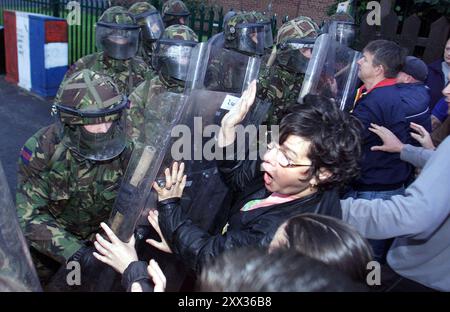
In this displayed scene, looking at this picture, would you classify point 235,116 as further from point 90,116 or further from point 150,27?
point 150,27

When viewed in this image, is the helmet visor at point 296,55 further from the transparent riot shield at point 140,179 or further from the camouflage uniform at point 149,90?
the transparent riot shield at point 140,179

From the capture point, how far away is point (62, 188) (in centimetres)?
215

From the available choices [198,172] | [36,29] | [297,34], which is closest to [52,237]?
[198,172]

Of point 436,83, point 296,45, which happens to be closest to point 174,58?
point 296,45

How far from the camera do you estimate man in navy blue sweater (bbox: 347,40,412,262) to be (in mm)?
2580

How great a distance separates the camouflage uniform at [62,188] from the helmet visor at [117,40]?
215 cm

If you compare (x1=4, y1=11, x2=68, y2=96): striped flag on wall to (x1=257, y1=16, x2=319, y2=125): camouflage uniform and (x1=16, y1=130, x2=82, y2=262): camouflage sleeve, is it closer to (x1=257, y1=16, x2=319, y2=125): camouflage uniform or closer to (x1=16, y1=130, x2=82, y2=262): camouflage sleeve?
(x1=257, y1=16, x2=319, y2=125): camouflage uniform

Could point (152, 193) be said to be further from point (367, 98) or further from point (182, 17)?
point (182, 17)

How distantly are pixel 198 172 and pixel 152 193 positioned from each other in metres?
0.26

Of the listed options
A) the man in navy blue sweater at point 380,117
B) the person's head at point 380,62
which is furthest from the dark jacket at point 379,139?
the person's head at point 380,62

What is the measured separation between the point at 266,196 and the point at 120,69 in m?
3.07

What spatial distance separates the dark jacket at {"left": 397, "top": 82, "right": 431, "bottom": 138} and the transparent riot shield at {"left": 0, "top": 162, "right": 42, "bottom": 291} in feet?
7.71

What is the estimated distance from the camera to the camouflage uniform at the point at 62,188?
6.57ft

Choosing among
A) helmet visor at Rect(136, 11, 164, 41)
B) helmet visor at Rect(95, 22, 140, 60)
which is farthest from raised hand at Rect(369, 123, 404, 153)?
helmet visor at Rect(136, 11, 164, 41)
